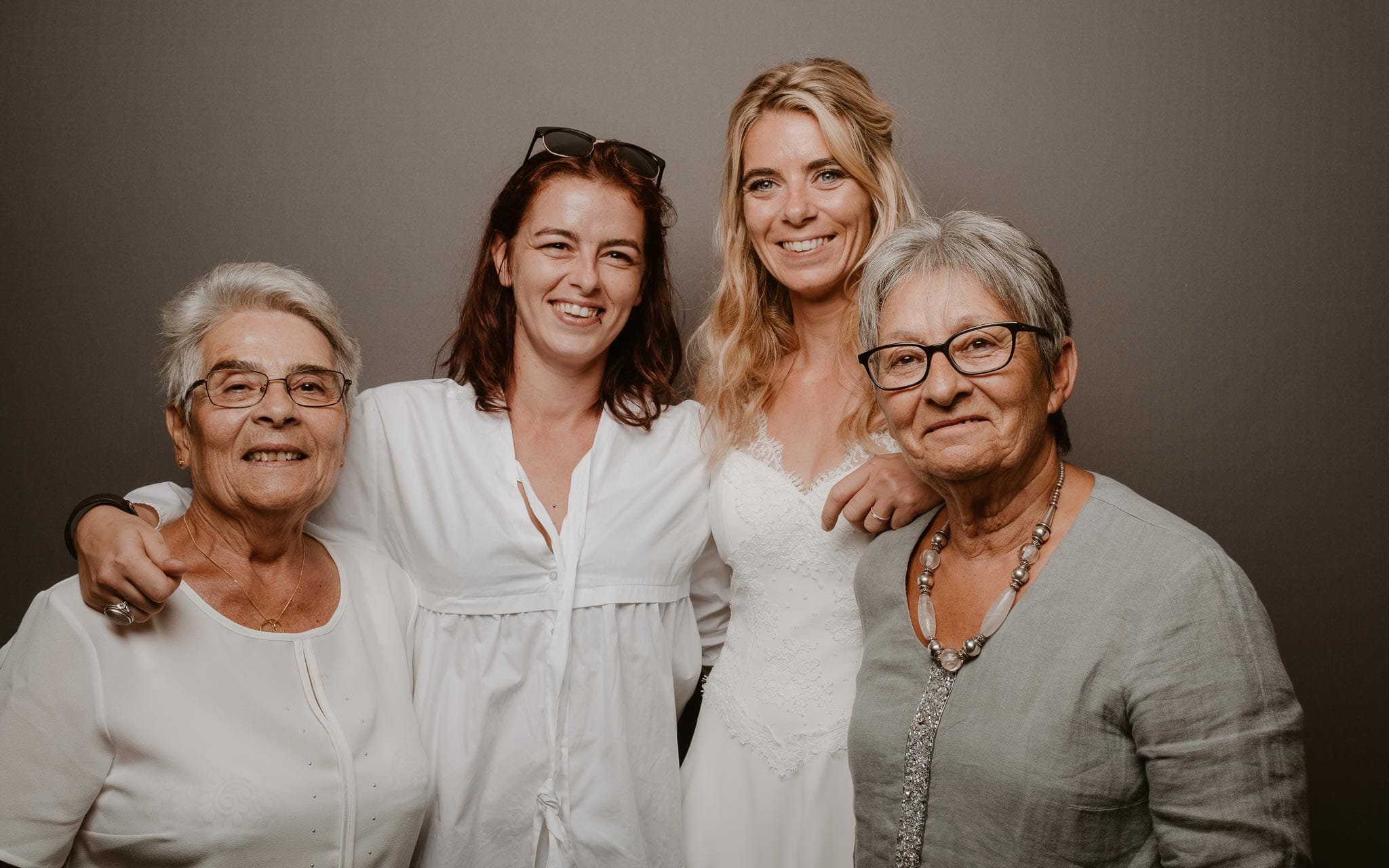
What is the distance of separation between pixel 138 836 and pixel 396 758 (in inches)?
16.6

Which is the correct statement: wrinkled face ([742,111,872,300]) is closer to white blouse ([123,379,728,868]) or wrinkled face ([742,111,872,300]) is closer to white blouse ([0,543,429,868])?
white blouse ([123,379,728,868])

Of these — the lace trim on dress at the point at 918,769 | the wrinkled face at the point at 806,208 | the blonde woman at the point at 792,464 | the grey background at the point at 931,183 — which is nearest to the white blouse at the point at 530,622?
the blonde woman at the point at 792,464

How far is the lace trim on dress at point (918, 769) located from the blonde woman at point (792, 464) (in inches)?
16.8

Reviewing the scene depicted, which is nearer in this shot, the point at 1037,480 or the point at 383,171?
the point at 1037,480

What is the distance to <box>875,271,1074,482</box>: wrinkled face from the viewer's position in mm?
1527

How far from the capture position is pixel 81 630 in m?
1.66

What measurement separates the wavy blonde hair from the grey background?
0.57 meters

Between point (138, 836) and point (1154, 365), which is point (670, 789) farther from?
point (1154, 365)

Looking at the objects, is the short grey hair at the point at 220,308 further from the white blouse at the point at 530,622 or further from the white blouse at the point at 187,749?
the white blouse at the point at 187,749

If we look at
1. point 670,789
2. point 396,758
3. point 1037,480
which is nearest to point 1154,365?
point 1037,480

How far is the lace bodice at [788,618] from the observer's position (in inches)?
80.4

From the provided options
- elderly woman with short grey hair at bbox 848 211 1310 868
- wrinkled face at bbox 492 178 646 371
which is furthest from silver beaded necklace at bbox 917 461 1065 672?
wrinkled face at bbox 492 178 646 371

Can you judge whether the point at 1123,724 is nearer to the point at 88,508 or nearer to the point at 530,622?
the point at 530,622

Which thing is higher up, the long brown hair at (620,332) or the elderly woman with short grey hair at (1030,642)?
the long brown hair at (620,332)
